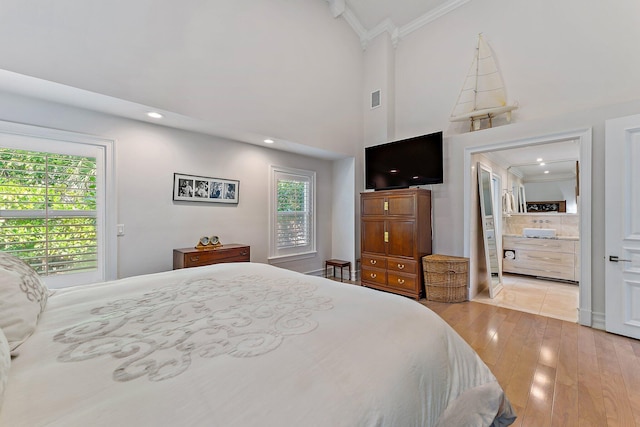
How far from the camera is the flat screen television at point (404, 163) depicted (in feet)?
12.7

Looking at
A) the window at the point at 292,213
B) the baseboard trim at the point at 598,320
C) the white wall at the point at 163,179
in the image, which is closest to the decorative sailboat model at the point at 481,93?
the baseboard trim at the point at 598,320

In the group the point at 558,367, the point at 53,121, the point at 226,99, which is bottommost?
the point at 558,367

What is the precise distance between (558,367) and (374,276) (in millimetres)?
2414

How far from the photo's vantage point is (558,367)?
6.88 ft

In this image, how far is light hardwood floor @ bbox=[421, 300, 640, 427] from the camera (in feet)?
5.34

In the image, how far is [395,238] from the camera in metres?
4.03

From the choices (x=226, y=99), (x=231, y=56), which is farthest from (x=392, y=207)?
(x=231, y=56)

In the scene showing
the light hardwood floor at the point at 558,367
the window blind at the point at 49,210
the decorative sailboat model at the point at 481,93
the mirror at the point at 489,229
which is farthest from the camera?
the mirror at the point at 489,229

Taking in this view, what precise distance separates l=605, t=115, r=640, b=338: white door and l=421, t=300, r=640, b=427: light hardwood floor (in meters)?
0.26

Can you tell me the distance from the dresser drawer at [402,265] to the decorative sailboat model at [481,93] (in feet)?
7.14

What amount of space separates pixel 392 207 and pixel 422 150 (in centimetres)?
97

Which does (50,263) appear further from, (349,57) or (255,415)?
(349,57)

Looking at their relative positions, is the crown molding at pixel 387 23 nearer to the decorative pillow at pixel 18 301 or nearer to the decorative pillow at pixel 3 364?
the decorative pillow at pixel 18 301

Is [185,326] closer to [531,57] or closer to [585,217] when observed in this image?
[585,217]
